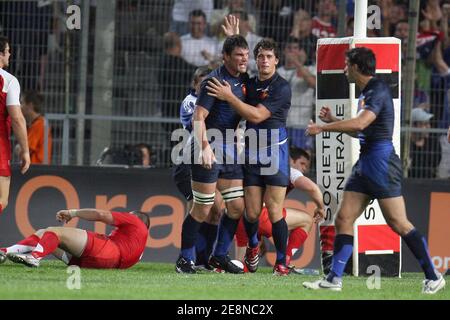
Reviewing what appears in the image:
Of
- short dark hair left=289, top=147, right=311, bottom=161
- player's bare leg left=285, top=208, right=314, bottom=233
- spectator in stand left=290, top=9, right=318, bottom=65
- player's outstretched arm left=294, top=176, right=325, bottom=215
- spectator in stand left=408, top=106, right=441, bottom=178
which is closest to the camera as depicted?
player's outstretched arm left=294, top=176, right=325, bottom=215

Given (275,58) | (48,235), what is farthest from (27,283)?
(275,58)

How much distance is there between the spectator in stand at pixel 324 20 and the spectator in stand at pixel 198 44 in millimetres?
1339

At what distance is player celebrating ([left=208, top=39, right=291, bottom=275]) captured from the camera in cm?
1144

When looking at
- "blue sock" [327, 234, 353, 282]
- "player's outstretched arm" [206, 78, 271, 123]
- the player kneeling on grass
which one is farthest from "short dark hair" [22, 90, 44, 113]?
"blue sock" [327, 234, 353, 282]

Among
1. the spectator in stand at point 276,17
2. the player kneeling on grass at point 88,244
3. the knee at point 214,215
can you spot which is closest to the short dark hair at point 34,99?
the spectator in stand at point 276,17

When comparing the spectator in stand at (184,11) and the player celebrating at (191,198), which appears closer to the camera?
the player celebrating at (191,198)

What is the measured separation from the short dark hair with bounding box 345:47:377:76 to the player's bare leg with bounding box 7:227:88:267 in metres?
3.34

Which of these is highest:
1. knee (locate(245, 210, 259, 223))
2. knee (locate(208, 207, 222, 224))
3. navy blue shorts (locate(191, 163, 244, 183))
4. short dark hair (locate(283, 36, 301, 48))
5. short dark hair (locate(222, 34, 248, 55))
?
short dark hair (locate(283, 36, 301, 48))

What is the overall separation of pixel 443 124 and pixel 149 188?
12.8ft

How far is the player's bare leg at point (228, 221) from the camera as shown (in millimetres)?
11680

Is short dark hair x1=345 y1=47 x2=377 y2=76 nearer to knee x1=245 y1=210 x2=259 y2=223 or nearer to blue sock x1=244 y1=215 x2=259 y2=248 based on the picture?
knee x1=245 y1=210 x2=259 y2=223

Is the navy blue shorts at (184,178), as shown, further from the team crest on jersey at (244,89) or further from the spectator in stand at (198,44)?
the spectator in stand at (198,44)

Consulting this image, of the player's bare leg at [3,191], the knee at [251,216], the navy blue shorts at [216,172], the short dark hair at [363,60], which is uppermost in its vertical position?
the short dark hair at [363,60]

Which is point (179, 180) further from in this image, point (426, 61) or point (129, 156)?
point (426, 61)
